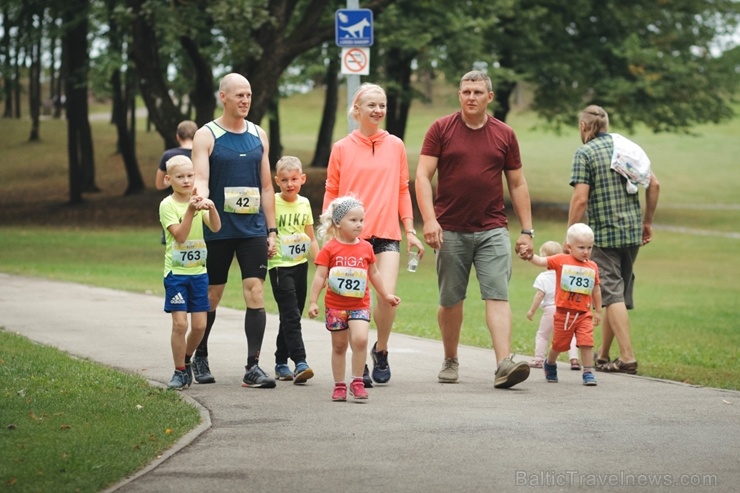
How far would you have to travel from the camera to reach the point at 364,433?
7383mm

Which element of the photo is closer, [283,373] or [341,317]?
[341,317]

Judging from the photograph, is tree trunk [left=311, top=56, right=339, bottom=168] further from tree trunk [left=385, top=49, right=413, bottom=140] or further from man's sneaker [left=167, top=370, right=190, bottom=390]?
man's sneaker [left=167, top=370, right=190, bottom=390]

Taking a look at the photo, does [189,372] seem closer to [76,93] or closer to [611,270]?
[611,270]

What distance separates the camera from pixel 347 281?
28.3 feet

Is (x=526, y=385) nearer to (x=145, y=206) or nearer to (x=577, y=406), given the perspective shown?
(x=577, y=406)

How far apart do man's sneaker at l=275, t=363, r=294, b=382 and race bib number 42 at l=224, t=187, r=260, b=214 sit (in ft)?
4.24

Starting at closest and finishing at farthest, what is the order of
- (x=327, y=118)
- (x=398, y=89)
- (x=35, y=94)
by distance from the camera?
(x=398, y=89) < (x=327, y=118) < (x=35, y=94)

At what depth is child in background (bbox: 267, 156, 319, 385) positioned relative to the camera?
9.57m

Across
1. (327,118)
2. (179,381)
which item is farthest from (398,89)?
(179,381)

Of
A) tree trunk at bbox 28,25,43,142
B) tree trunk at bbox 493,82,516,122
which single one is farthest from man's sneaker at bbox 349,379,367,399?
tree trunk at bbox 28,25,43,142

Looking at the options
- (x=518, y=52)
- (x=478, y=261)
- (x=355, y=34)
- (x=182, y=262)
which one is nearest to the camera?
(x=182, y=262)

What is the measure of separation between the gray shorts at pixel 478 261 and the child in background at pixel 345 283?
3.71 ft

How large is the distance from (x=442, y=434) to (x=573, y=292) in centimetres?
291

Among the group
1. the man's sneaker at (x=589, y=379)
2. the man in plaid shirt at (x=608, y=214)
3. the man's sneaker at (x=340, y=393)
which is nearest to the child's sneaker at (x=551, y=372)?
the man's sneaker at (x=589, y=379)
